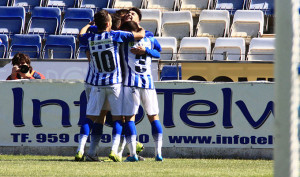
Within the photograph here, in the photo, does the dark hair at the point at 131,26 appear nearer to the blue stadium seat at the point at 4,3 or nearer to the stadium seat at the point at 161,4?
the stadium seat at the point at 161,4

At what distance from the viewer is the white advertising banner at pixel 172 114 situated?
29.7 feet

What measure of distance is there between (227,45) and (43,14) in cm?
459

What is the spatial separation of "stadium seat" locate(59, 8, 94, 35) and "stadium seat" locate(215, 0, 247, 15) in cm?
304

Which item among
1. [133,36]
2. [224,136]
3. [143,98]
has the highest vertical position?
[133,36]

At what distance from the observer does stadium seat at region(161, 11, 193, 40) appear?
49.9 ft

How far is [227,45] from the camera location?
13.7 m

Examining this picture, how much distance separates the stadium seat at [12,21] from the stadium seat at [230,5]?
15.2ft

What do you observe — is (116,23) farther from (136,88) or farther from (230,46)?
(230,46)

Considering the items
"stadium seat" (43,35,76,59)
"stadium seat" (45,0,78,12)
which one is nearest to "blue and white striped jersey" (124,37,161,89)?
"stadium seat" (43,35,76,59)

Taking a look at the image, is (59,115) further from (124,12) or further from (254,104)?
(254,104)

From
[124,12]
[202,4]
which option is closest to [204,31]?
[202,4]

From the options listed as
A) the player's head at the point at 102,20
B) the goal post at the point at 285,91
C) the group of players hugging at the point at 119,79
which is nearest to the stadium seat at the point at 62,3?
the group of players hugging at the point at 119,79

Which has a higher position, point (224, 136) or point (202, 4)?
point (202, 4)

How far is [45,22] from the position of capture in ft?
51.3
